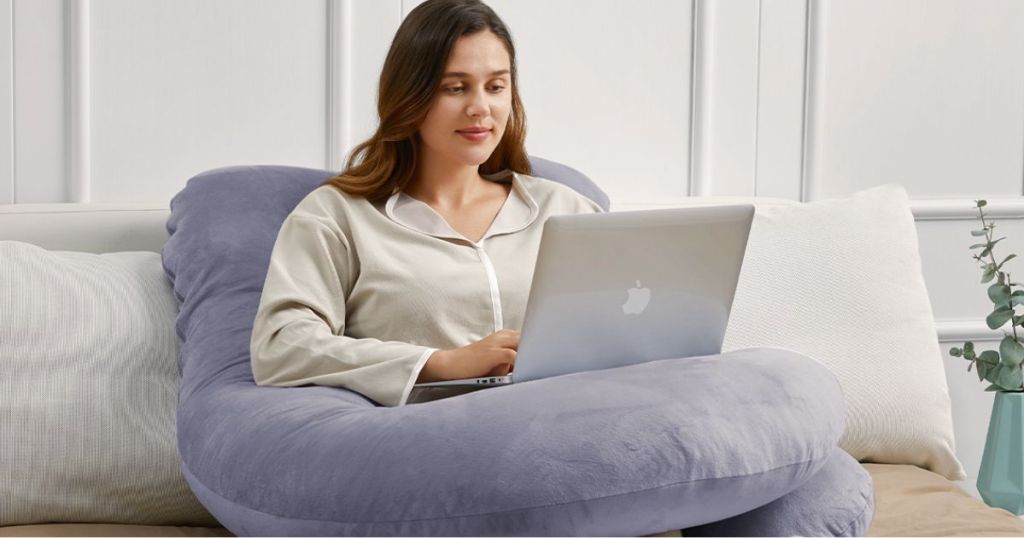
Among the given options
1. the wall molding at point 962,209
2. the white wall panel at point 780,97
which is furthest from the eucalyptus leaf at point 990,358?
the white wall panel at point 780,97

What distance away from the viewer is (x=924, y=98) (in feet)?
8.42

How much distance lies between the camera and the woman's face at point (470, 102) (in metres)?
1.71

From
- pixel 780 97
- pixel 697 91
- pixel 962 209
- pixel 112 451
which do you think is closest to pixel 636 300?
pixel 112 451

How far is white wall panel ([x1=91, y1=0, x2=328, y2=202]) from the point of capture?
7.00ft

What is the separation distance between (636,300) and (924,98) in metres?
1.54

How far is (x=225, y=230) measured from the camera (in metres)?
1.81

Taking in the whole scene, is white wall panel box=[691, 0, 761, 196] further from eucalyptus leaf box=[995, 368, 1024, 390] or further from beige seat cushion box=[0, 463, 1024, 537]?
beige seat cushion box=[0, 463, 1024, 537]

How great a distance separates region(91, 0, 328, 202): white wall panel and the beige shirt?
0.51 meters

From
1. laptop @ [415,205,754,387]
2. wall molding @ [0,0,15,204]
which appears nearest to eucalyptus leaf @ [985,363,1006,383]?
laptop @ [415,205,754,387]

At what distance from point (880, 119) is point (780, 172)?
275 mm

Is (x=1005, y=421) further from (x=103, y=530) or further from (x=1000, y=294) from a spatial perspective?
(x=103, y=530)

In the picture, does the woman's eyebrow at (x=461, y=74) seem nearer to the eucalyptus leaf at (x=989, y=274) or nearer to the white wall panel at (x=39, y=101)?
the white wall panel at (x=39, y=101)

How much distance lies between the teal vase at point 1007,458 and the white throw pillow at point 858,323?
0.17 meters

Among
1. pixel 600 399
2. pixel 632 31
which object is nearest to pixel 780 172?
pixel 632 31
